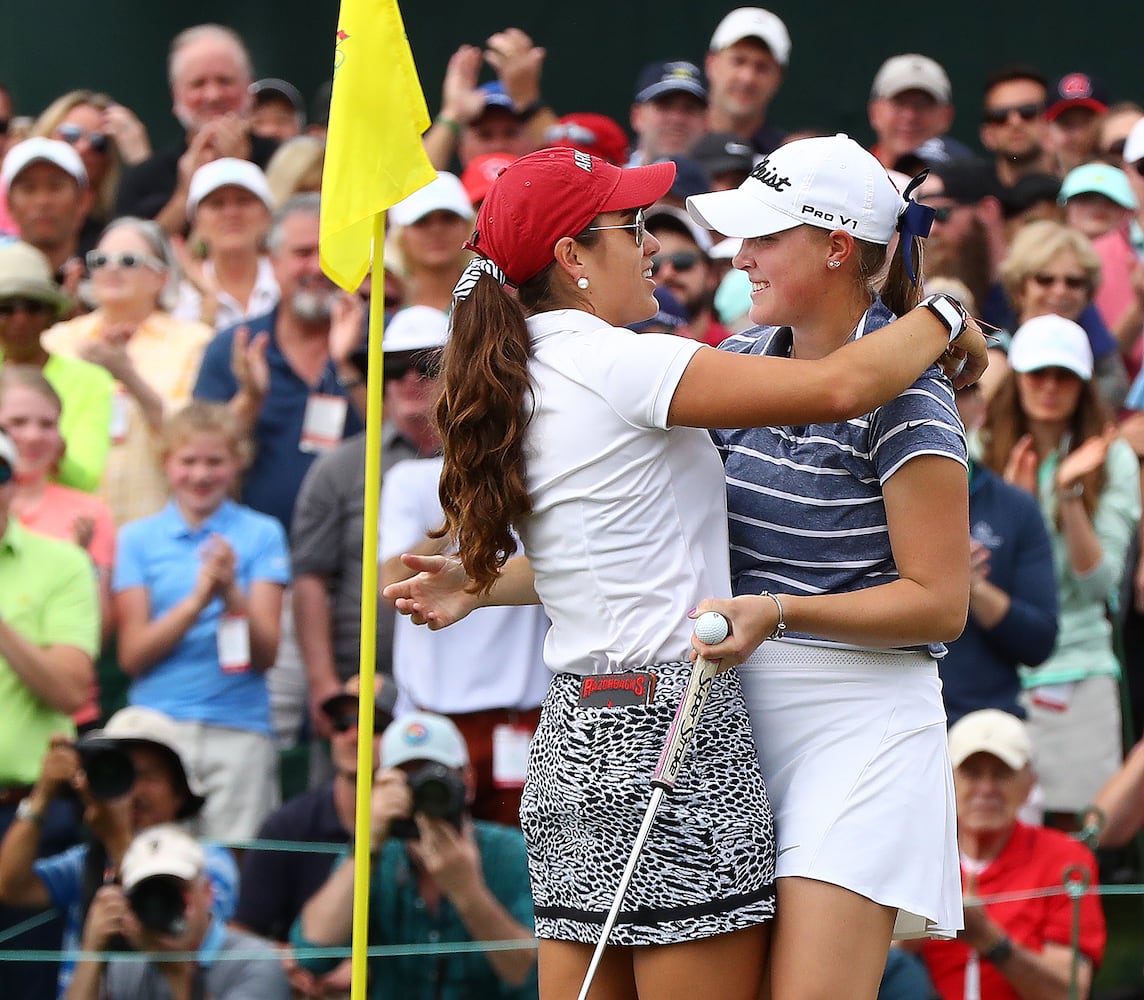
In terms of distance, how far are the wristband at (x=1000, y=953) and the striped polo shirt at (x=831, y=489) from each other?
2.25 meters

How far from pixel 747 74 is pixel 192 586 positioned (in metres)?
3.56

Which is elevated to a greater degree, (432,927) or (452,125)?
(452,125)

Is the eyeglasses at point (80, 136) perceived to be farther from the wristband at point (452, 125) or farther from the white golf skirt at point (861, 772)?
the white golf skirt at point (861, 772)

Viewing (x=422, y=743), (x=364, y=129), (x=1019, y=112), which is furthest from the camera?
(x=1019, y=112)

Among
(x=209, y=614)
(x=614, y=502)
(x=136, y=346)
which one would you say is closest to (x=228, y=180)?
(x=136, y=346)

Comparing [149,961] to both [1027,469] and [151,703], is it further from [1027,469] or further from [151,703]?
[1027,469]

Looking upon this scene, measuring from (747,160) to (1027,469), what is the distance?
198cm

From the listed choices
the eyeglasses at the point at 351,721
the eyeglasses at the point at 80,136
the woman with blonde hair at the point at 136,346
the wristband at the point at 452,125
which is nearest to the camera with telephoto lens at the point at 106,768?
the eyeglasses at the point at 351,721

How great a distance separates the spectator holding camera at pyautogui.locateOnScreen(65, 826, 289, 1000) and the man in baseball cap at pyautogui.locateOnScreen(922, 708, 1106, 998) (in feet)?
5.84

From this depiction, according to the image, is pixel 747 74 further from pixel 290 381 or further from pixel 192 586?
pixel 192 586

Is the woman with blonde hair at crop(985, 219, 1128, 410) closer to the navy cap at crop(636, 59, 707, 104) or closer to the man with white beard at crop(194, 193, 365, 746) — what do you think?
the navy cap at crop(636, 59, 707, 104)

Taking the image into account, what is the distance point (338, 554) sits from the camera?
245 inches

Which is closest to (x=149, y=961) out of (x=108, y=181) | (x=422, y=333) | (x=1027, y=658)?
(x=422, y=333)

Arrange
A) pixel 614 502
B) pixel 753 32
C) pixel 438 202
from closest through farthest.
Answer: pixel 614 502 < pixel 438 202 < pixel 753 32
